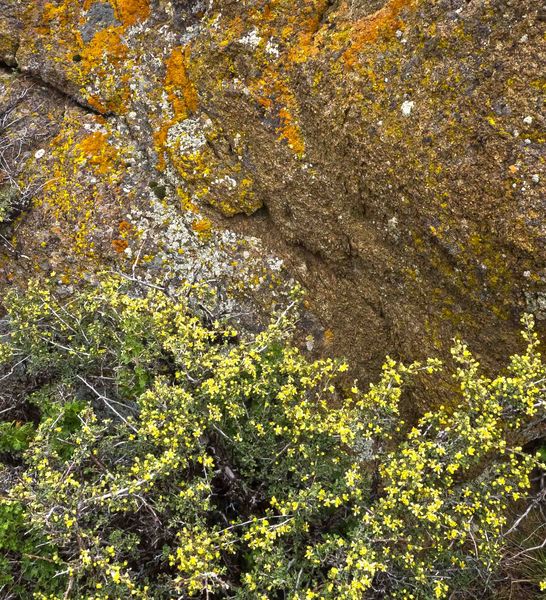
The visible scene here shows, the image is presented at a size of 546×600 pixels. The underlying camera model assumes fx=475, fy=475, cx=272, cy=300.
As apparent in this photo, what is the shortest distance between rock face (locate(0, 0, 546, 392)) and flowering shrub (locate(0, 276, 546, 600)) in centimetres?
70

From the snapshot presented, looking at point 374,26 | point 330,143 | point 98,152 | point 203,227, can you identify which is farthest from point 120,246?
point 374,26

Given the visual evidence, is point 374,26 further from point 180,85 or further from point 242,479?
point 242,479

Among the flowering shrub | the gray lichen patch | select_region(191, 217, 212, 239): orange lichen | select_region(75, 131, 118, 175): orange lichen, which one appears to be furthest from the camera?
the gray lichen patch

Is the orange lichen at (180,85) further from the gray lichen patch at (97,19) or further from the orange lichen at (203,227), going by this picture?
the orange lichen at (203,227)

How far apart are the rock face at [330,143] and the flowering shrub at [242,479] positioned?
70cm

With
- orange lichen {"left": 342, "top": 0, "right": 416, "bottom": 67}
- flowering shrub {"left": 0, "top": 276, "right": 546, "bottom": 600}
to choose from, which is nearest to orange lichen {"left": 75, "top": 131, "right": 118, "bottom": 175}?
flowering shrub {"left": 0, "top": 276, "right": 546, "bottom": 600}

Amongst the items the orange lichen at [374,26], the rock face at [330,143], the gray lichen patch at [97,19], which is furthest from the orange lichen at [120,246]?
the orange lichen at [374,26]

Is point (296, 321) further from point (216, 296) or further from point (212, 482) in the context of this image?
point (212, 482)

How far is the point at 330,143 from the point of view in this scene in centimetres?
426

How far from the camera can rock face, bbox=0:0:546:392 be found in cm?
352

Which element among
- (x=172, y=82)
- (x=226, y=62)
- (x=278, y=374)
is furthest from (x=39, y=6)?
(x=278, y=374)

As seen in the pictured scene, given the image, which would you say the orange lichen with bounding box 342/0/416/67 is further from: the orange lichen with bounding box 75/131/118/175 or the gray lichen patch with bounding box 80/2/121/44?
the gray lichen patch with bounding box 80/2/121/44

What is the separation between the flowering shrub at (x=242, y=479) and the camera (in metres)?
3.06

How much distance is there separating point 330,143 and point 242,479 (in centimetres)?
298
